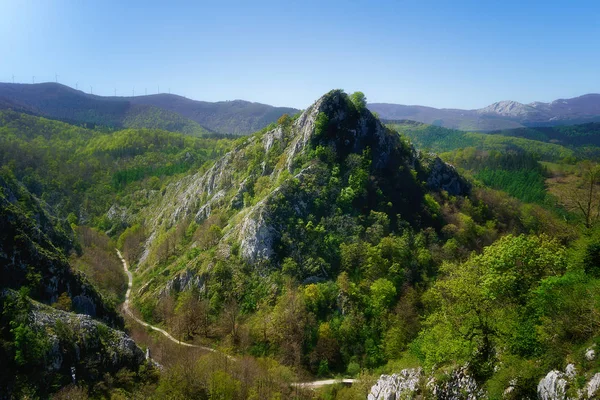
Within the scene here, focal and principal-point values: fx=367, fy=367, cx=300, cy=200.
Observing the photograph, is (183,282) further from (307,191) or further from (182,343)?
(307,191)

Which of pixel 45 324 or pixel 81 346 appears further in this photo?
pixel 81 346

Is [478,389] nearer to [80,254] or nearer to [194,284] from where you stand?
[194,284]

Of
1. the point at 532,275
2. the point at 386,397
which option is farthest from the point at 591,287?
the point at 386,397

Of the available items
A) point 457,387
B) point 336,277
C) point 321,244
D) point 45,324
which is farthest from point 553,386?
point 321,244

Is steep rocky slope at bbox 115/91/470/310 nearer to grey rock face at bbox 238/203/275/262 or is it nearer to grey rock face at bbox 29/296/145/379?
grey rock face at bbox 238/203/275/262

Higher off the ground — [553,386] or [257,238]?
[553,386]

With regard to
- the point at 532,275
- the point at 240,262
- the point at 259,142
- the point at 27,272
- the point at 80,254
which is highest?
the point at 259,142

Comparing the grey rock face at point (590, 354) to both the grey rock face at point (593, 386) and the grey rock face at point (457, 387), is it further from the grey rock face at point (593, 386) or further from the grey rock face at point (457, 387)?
the grey rock face at point (457, 387)

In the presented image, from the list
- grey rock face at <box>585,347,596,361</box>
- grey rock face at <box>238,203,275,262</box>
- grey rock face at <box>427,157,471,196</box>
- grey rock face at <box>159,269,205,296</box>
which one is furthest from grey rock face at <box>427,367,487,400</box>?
grey rock face at <box>427,157,471,196</box>
